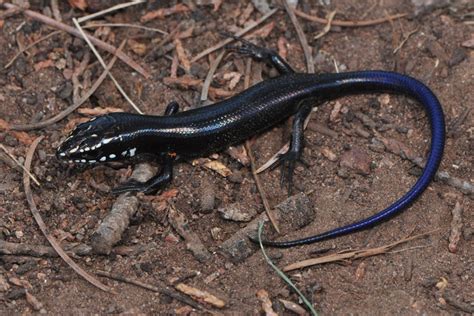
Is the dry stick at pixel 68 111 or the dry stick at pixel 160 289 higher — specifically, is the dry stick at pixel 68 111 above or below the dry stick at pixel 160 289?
above

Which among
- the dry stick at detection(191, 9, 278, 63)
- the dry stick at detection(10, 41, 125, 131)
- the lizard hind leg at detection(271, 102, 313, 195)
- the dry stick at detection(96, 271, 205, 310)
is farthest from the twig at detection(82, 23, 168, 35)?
the dry stick at detection(96, 271, 205, 310)

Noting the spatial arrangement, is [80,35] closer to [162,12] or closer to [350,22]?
[162,12]

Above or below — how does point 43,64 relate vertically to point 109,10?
below

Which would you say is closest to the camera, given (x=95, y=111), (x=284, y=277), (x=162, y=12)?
(x=284, y=277)

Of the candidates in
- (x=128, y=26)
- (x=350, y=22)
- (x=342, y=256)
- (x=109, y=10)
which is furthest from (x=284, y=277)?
(x=109, y=10)

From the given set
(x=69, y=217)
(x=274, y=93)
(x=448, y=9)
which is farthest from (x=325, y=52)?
(x=69, y=217)

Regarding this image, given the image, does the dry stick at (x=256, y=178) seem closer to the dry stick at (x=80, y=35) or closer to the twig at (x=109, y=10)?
the dry stick at (x=80, y=35)

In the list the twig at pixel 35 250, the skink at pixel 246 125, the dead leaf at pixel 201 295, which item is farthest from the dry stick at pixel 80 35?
the dead leaf at pixel 201 295
